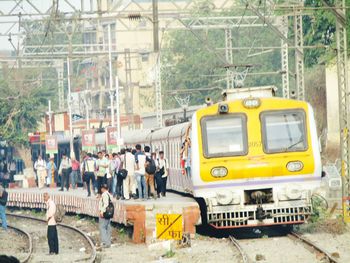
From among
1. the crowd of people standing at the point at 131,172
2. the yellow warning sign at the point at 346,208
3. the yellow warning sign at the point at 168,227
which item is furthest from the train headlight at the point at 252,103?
the crowd of people standing at the point at 131,172

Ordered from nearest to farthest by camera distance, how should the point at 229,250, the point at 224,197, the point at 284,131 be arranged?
the point at 229,250
the point at 224,197
the point at 284,131

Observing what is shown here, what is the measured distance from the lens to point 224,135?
2214 cm

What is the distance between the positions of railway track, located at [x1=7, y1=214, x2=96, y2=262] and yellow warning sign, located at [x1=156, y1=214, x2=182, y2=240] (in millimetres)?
1635


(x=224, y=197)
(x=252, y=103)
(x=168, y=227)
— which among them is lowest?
(x=168, y=227)

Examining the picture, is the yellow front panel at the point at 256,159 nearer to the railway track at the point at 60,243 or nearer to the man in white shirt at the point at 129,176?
the railway track at the point at 60,243

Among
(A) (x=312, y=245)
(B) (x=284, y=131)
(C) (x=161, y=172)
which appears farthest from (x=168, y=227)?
(C) (x=161, y=172)

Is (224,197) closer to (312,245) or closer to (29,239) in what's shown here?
(312,245)

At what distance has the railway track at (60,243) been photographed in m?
22.1

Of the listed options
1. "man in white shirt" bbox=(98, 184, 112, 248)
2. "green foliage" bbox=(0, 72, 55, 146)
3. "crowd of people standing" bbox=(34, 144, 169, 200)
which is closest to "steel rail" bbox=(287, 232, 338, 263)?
"man in white shirt" bbox=(98, 184, 112, 248)

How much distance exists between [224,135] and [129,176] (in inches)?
256

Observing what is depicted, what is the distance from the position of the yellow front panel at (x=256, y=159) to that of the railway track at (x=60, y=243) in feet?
9.65

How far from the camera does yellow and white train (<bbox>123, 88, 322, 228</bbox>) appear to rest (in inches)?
855

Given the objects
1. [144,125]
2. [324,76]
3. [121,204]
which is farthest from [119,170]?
[144,125]

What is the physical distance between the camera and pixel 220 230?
25188mm
